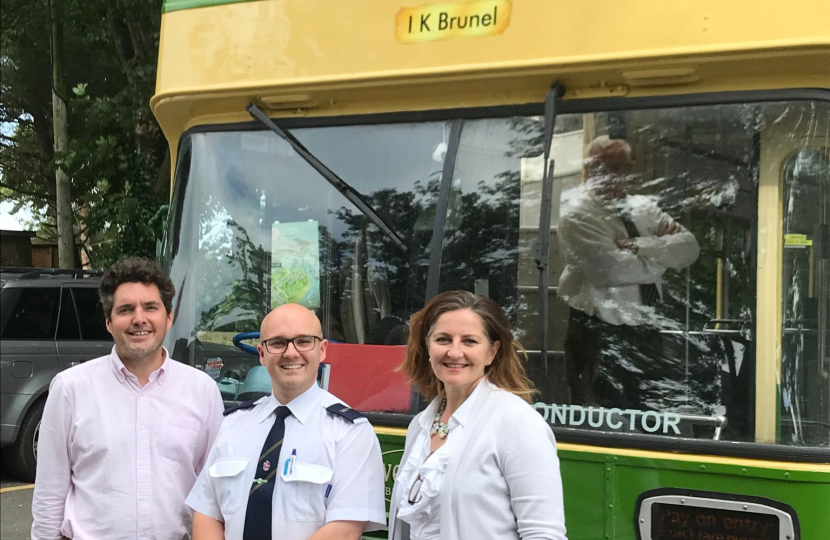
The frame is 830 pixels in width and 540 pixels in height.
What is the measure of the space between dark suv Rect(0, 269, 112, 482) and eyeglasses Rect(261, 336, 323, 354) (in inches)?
266

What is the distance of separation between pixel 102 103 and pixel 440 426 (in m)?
8.45

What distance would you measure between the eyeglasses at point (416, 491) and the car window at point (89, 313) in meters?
7.34

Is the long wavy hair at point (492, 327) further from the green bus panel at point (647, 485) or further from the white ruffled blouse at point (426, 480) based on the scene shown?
the green bus panel at point (647, 485)

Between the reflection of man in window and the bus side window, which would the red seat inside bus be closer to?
the reflection of man in window

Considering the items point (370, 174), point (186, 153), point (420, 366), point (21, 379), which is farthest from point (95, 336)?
point (420, 366)

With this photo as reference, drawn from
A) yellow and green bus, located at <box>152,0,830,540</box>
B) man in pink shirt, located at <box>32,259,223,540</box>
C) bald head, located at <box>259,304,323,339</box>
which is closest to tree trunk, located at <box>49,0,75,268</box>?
yellow and green bus, located at <box>152,0,830,540</box>

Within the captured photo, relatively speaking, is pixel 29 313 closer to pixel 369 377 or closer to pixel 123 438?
pixel 369 377

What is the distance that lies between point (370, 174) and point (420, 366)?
3.17 ft

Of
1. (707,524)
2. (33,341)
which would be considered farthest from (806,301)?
(33,341)

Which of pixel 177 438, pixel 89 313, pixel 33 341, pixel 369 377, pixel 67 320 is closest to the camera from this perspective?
pixel 177 438

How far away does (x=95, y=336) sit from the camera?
866 centimetres

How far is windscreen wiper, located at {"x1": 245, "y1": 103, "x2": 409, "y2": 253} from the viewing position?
282cm

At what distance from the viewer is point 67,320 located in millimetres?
8414

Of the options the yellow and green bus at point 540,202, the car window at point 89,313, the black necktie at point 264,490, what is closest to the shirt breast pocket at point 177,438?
the black necktie at point 264,490
